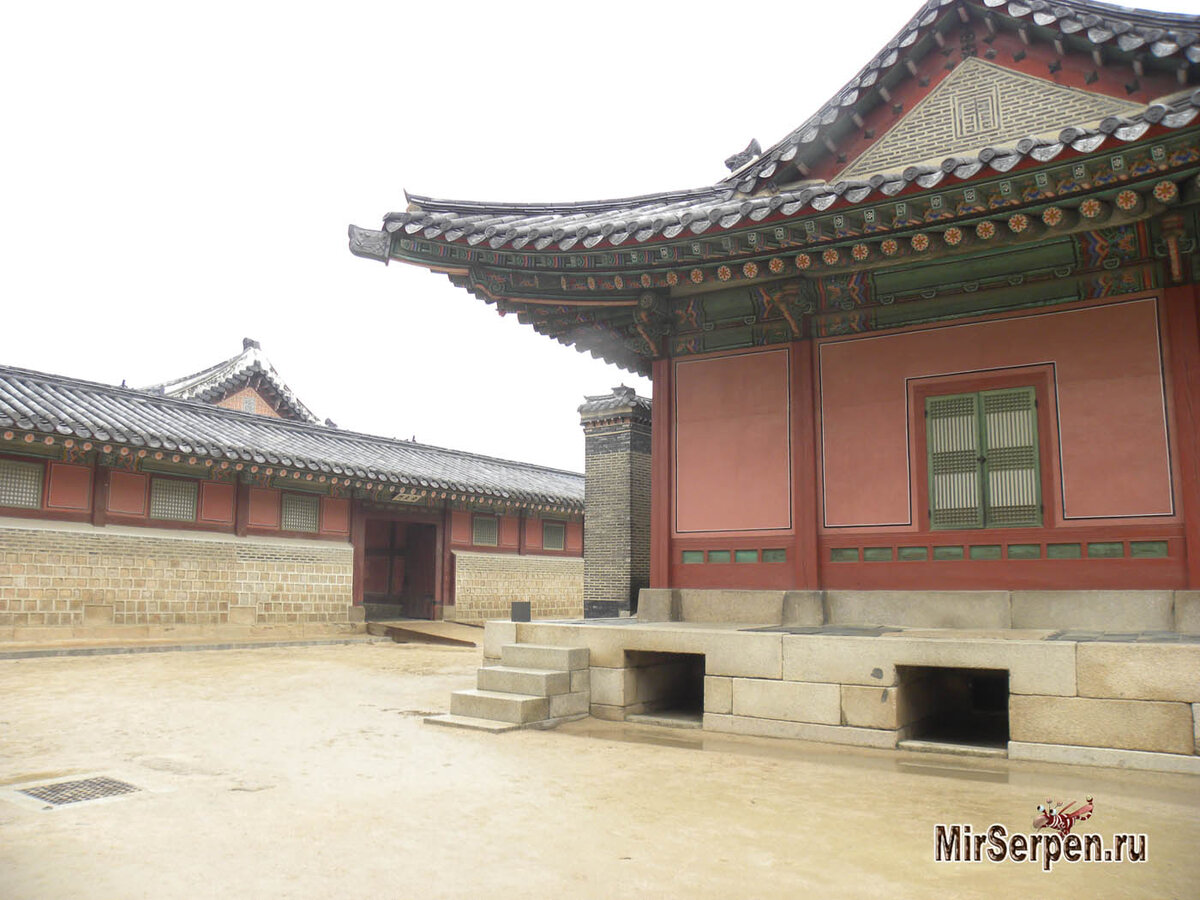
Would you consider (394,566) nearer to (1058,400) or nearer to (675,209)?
(675,209)

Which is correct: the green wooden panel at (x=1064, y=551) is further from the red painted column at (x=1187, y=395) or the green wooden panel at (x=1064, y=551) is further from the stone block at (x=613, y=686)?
the stone block at (x=613, y=686)

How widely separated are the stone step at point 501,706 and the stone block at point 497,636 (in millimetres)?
935

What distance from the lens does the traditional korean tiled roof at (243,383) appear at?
2766 cm

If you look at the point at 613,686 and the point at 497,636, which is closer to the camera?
the point at 613,686

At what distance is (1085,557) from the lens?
7.77 m

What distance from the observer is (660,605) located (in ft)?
32.1

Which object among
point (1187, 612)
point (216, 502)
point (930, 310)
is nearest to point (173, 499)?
point (216, 502)

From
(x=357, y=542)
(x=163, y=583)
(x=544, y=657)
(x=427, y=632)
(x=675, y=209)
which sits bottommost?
(x=427, y=632)

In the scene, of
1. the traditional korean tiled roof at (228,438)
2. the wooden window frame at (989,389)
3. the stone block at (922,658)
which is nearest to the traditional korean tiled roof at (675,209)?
the wooden window frame at (989,389)

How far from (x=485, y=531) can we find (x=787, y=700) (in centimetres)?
1780

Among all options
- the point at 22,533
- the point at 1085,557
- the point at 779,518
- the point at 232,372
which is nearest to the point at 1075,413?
the point at 1085,557

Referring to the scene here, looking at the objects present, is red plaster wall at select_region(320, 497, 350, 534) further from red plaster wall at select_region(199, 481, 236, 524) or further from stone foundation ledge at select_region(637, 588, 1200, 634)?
stone foundation ledge at select_region(637, 588, 1200, 634)

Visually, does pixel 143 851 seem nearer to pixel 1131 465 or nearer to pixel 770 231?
pixel 770 231

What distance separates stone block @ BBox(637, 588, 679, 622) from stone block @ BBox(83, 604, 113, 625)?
11524mm
